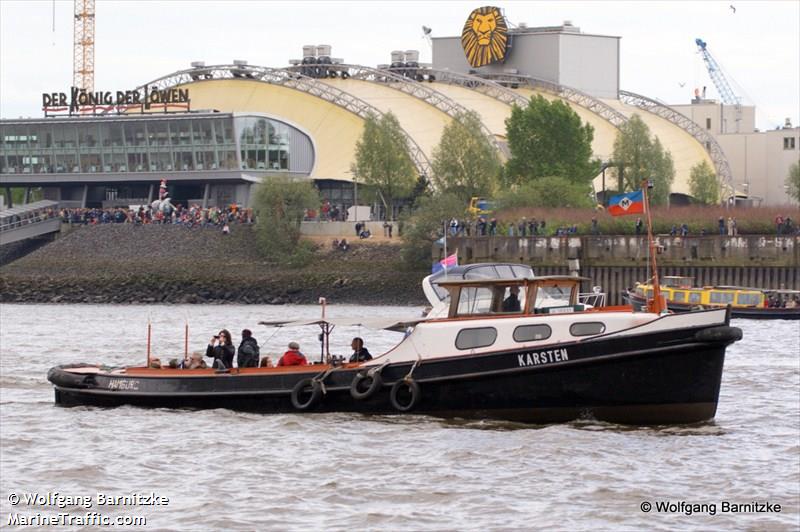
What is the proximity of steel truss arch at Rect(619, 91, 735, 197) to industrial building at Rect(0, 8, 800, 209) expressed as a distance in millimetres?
170

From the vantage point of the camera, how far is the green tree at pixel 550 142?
397 ft

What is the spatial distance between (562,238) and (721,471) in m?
64.9

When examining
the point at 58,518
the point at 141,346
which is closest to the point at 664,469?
the point at 58,518

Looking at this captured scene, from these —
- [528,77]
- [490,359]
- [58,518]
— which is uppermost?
[528,77]

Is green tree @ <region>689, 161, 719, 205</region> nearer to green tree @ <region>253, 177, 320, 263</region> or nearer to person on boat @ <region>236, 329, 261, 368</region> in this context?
green tree @ <region>253, 177, 320, 263</region>

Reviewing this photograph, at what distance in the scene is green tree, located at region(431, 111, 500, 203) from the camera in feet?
388

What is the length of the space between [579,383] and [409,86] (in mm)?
103579

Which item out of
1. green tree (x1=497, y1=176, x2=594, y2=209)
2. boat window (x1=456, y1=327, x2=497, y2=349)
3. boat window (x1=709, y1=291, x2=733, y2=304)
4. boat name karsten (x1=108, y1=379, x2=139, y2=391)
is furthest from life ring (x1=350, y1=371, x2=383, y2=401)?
green tree (x1=497, y1=176, x2=594, y2=209)

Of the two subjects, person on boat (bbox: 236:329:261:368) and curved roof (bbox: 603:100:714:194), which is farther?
curved roof (bbox: 603:100:714:194)

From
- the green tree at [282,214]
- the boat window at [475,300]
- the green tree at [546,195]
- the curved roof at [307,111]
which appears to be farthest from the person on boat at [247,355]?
the curved roof at [307,111]

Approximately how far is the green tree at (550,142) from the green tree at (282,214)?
16.0 meters

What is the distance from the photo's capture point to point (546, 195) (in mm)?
112125

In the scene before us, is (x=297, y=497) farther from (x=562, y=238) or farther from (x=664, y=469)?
(x=562, y=238)

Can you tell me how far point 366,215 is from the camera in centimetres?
12275
